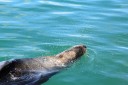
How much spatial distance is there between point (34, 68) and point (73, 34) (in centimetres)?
364

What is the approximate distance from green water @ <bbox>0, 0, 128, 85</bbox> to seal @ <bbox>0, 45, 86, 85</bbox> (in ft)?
0.65

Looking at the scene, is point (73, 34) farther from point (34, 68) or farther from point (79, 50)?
point (34, 68)

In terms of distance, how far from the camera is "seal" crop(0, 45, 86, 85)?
639 cm

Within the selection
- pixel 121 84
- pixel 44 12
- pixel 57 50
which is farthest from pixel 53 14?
pixel 121 84

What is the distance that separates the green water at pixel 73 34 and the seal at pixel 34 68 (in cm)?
20

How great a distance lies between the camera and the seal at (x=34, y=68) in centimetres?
639

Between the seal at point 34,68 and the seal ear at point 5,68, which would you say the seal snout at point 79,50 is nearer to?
the seal at point 34,68

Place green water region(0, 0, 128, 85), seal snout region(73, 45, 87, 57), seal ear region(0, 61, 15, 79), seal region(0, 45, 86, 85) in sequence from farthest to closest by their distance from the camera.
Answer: seal snout region(73, 45, 87, 57) < green water region(0, 0, 128, 85) < seal region(0, 45, 86, 85) < seal ear region(0, 61, 15, 79)

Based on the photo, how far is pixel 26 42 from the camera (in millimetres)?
9859

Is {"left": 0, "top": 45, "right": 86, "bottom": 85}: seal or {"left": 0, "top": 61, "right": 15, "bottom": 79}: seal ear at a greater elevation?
{"left": 0, "top": 61, "right": 15, "bottom": 79}: seal ear

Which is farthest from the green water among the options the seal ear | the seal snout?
the seal ear

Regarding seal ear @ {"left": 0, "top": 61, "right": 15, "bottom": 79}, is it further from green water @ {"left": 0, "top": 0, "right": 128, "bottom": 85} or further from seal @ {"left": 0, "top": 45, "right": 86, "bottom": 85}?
green water @ {"left": 0, "top": 0, "right": 128, "bottom": 85}

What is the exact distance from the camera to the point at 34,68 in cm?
717

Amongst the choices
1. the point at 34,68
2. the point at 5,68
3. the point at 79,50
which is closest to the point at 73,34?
the point at 79,50
